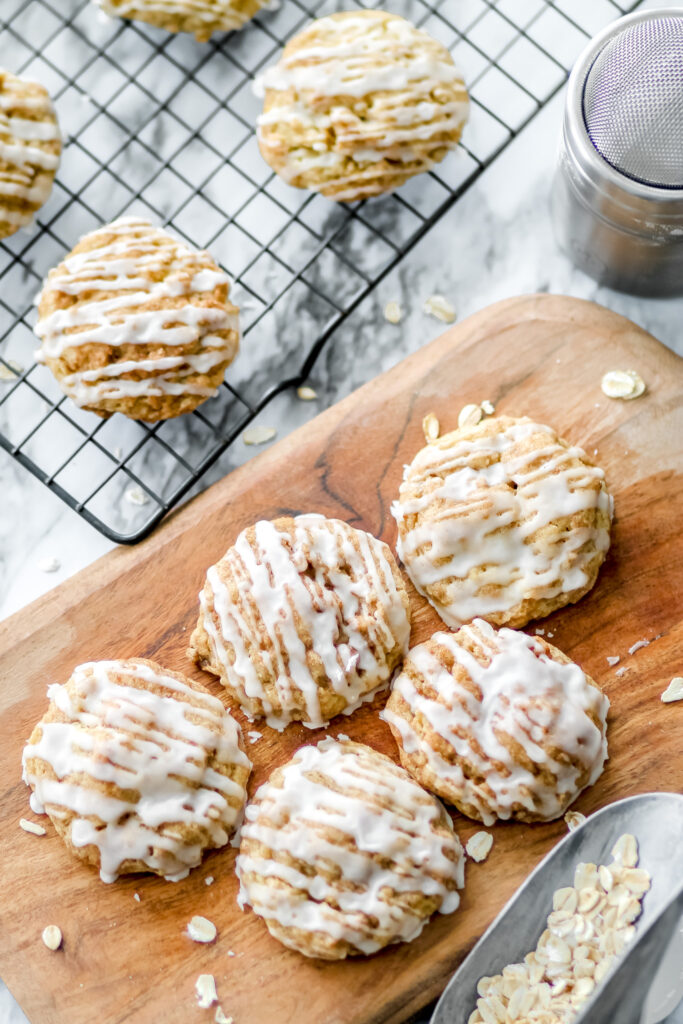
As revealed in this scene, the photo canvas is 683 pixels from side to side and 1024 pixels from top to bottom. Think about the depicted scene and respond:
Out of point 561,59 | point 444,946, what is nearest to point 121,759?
point 444,946

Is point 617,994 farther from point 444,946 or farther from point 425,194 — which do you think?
point 425,194

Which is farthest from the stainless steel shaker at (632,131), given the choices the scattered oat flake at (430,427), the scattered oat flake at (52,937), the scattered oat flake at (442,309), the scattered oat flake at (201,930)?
the scattered oat flake at (52,937)

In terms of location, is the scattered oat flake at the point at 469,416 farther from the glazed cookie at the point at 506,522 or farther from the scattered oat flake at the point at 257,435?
the scattered oat flake at the point at 257,435

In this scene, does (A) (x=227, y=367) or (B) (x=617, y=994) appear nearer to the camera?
(B) (x=617, y=994)

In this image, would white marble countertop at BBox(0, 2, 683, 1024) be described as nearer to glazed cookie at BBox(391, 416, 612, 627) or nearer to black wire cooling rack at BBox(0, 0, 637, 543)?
black wire cooling rack at BBox(0, 0, 637, 543)

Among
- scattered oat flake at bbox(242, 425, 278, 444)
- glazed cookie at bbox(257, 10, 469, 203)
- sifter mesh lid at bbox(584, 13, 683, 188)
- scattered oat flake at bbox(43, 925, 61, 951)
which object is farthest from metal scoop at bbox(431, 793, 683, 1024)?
glazed cookie at bbox(257, 10, 469, 203)

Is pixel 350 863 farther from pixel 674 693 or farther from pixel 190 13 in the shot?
pixel 190 13
